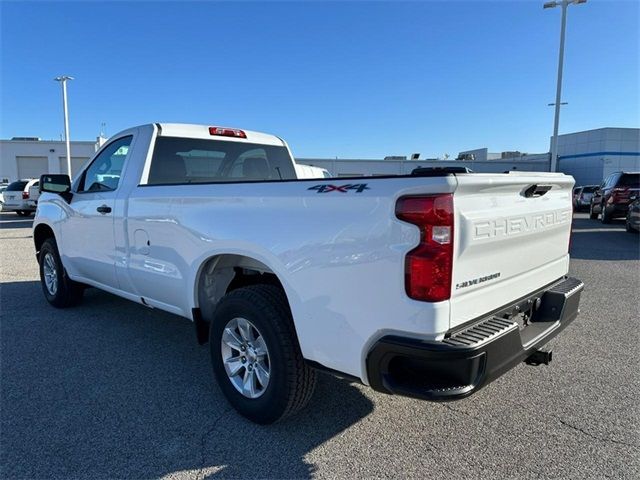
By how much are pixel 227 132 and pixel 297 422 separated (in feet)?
9.97

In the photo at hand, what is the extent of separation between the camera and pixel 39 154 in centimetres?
4491

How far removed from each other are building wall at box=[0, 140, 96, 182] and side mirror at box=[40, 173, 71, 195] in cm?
4375

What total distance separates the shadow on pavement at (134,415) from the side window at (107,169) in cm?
153

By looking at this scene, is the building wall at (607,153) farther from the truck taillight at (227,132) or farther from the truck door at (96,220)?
the truck door at (96,220)

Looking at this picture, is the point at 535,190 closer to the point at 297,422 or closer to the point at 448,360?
the point at 448,360

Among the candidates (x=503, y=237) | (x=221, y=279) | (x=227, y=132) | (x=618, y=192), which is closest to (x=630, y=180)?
(x=618, y=192)

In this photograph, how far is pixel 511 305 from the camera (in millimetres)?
2701

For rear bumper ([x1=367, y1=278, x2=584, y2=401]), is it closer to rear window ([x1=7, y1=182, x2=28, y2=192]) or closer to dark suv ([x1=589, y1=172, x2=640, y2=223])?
dark suv ([x1=589, y1=172, x2=640, y2=223])

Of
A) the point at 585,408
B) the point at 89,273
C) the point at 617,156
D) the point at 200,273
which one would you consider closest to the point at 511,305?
the point at 585,408

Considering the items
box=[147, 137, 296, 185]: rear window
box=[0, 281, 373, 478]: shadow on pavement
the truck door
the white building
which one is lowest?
box=[0, 281, 373, 478]: shadow on pavement

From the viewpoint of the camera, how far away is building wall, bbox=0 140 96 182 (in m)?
44.5

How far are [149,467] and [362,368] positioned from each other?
1335 mm

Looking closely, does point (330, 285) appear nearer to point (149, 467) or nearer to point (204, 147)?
point (149, 467)

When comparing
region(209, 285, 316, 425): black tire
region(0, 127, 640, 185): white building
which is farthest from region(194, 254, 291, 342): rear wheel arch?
region(0, 127, 640, 185): white building
